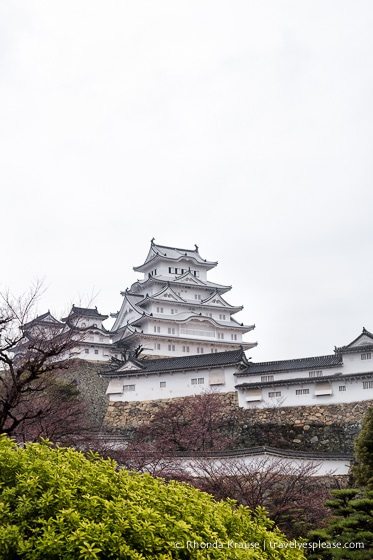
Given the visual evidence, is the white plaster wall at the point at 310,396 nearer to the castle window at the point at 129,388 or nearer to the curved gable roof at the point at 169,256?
the castle window at the point at 129,388

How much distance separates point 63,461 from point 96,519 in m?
0.87

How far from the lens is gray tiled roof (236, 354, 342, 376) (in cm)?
2520

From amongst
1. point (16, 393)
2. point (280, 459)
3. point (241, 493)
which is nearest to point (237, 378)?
point (280, 459)

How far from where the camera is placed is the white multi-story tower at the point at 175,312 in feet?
134

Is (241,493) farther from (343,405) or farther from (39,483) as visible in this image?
(39,483)

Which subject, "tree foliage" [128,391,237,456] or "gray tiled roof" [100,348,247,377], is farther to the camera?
"gray tiled roof" [100,348,247,377]

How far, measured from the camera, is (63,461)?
5355mm

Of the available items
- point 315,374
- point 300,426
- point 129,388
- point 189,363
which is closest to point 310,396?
point 315,374

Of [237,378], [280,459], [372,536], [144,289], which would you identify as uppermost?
[144,289]

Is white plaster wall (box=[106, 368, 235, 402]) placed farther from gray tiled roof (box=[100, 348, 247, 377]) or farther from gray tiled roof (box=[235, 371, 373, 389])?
gray tiled roof (box=[235, 371, 373, 389])

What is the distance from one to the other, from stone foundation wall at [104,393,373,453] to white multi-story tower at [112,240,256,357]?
1422cm

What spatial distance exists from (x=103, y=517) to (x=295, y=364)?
22.4 m

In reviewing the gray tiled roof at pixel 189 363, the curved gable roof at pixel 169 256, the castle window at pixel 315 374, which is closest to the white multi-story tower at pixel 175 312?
the curved gable roof at pixel 169 256

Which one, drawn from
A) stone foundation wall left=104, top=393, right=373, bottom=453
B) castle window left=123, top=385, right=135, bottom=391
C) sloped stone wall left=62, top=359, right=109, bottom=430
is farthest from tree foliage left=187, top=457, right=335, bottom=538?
sloped stone wall left=62, top=359, right=109, bottom=430
